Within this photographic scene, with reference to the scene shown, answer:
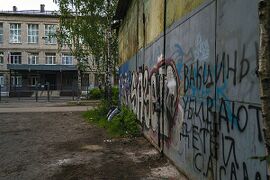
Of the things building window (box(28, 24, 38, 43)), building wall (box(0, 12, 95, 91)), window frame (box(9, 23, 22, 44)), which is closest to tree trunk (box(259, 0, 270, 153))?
building wall (box(0, 12, 95, 91))

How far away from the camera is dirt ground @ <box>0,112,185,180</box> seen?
6582 millimetres

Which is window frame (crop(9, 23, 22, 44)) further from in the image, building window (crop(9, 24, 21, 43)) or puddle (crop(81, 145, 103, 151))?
puddle (crop(81, 145, 103, 151))

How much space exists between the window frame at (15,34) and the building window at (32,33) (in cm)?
129

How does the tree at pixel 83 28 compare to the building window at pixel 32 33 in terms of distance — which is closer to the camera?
the tree at pixel 83 28

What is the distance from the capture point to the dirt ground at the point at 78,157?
6582 millimetres

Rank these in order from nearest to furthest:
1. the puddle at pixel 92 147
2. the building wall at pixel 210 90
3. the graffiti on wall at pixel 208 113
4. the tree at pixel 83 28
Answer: the building wall at pixel 210 90 < the graffiti on wall at pixel 208 113 < the puddle at pixel 92 147 < the tree at pixel 83 28

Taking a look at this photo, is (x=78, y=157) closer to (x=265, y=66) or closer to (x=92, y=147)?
(x=92, y=147)

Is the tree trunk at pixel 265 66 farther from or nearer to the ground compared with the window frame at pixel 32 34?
nearer to the ground

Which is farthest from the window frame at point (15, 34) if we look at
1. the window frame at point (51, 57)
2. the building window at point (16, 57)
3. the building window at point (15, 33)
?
the window frame at point (51, 57)

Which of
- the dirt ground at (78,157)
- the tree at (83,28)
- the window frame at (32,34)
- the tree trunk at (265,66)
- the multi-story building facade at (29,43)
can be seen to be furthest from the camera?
the window frame at (32,34)

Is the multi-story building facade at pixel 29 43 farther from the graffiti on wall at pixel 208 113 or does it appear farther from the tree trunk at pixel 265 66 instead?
the tree trunk at pixel 265 66

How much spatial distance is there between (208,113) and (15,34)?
1997 inches

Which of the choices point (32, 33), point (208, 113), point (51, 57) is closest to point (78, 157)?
point (208, 113)

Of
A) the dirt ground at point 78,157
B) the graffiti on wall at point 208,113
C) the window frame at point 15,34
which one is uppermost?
the window frame at point 15,34
